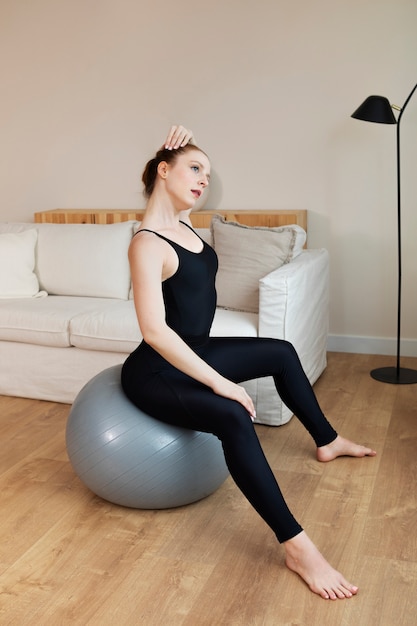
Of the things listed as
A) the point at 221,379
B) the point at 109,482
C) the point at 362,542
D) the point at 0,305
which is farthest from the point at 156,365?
the point at 0,305

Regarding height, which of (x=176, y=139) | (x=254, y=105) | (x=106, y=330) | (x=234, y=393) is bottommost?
(x=106, y=330)

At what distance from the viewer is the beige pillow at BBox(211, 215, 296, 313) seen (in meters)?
3.58

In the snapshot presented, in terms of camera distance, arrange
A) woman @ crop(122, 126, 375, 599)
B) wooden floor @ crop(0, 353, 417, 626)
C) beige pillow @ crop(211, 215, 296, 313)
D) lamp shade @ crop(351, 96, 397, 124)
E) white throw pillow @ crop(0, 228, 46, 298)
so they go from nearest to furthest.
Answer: wooden floor @ crop(0, 353, 417, 626) < woman @ crop(122, 126, 375, 599) < beige pillow @ crop(211, 215, 296, 313) < lamp shade @ crop(351, 96, 397, 124) < white throw pillow @ crop(0, 228, 46, 298)

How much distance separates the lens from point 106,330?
3514 millimetres

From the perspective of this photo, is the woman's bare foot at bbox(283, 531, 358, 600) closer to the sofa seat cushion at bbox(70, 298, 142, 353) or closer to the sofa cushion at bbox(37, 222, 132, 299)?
the sofa seat cushion at bbox(70, 298, 142, 353)

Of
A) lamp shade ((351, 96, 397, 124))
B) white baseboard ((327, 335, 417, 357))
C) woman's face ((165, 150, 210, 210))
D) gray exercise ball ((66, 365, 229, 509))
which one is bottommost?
white baseboard ((327, 335, 417, 357))

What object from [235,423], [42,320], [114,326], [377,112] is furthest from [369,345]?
[235,423]

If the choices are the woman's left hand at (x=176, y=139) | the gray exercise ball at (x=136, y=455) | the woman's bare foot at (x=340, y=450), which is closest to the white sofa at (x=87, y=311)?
the woman's bare foot at (x=340, y=450)

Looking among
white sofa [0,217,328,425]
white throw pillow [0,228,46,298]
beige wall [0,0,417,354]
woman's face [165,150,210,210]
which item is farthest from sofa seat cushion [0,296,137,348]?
woman's face [165,150,210,210]

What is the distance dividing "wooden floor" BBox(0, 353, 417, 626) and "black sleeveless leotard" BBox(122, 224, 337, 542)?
18 centimetres

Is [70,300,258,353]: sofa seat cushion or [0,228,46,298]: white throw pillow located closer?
[70,300,258,353]: sofa seat cushion

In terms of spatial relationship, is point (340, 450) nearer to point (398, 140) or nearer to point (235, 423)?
point (235, 423)

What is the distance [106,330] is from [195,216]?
1.12m

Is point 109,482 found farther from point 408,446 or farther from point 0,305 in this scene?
point 0,305
